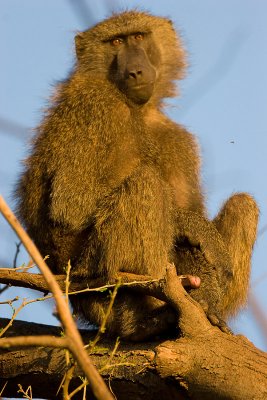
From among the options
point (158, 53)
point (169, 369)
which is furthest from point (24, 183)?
point (169, 369)

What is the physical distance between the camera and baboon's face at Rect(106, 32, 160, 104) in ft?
20.9

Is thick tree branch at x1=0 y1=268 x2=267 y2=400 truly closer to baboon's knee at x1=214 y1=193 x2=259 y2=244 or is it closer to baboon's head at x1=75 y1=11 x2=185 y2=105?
baboon's knee at x1=214 y1=193 x2=259 y2=244

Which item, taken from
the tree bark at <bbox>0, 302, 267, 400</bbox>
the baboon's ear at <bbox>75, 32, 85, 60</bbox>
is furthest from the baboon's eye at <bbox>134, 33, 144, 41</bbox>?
the tree bark at <bbox>0, 302, 267, 400</bbox>

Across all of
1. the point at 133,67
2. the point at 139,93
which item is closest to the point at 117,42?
the point at 133,67

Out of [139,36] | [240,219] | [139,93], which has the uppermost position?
[139,36]

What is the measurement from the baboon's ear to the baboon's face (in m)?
0.33

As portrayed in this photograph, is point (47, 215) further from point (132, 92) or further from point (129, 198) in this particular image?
point (132, 92)

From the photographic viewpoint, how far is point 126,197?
554 centimetres

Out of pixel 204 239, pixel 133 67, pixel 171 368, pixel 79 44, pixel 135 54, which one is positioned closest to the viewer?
pixel 171 368

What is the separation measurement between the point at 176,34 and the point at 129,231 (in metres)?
3.10

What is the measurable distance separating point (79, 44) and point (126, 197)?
2.32m

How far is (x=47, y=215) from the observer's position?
6.03 m

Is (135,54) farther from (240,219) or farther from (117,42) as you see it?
(240,219)

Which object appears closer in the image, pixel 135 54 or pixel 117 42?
pixel 135 54
